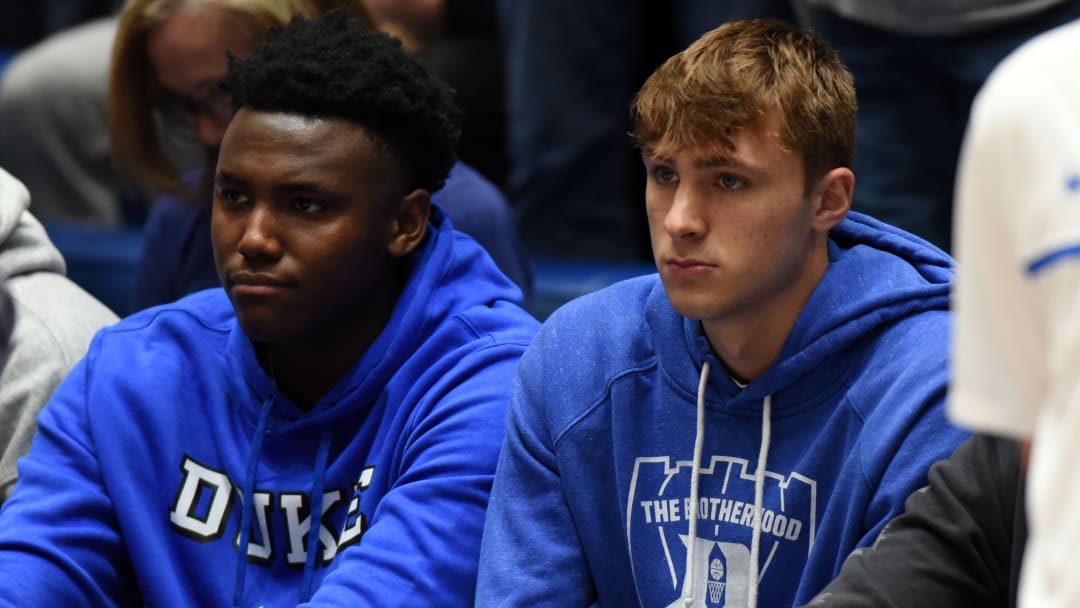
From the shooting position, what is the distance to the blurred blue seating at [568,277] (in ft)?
12.2

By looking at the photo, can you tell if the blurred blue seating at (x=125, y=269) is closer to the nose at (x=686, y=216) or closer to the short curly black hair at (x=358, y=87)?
the short curly black hair at (x=358, y=87)

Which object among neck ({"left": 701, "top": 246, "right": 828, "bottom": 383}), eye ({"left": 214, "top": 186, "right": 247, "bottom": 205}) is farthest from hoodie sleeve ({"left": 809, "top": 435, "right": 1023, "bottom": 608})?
eye ({"left": 214, "top": 186, "right": 247, "bottom": 205})

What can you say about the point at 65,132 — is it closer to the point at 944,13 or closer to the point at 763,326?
the point at 944,13

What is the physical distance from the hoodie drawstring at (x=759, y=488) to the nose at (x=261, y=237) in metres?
0.72

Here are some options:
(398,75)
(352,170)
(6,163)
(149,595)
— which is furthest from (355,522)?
(6,163)

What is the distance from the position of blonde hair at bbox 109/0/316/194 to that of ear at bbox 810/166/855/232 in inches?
51.6

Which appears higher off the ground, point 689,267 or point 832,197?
point 832,197

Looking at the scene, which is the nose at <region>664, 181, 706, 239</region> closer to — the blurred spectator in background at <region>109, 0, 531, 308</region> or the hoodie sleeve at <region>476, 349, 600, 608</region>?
the hoodie sleeve at <region>476, 349, 600, 608</region>

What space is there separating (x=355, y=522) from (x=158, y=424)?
1.12 feet

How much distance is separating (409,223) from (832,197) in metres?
0.66

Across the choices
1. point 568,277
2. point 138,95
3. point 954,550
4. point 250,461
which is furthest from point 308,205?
point 568,277

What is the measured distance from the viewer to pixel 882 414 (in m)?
1.86

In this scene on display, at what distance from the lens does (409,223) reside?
7.77ft

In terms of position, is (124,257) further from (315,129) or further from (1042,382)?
(1042,382)
